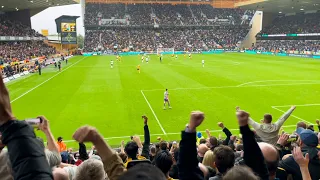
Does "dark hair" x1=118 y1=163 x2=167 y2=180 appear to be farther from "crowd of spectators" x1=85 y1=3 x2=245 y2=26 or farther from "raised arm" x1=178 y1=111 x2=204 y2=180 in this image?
"crowd of spectators" x1=85 y1=3 x2=245 y2=26

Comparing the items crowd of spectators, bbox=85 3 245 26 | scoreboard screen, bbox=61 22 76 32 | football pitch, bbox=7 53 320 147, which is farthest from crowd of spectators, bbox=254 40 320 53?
scoreboard screen, bbox=61 22 76 32

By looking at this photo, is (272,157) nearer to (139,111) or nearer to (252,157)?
(252,157)

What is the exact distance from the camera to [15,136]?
228 cm

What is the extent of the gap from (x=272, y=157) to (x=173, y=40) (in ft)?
293

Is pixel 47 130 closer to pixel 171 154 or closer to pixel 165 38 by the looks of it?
pixel 171 154

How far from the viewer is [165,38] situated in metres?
92.4

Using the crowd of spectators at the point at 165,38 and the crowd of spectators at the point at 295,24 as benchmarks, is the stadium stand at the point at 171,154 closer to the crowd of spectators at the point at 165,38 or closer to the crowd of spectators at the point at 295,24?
the crowd of spectators at the point at 295,24

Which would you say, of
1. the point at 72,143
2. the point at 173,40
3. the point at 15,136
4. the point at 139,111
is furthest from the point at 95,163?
the point at 173,40

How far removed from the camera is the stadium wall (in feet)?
232

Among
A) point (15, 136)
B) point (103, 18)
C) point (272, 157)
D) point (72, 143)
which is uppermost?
point (103, 18)

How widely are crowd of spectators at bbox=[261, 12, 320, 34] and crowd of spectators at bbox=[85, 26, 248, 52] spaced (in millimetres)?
11730

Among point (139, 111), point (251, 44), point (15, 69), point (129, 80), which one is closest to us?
point (139, 111)

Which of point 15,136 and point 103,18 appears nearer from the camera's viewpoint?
point 15,136

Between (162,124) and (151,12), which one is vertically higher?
(151,12)
